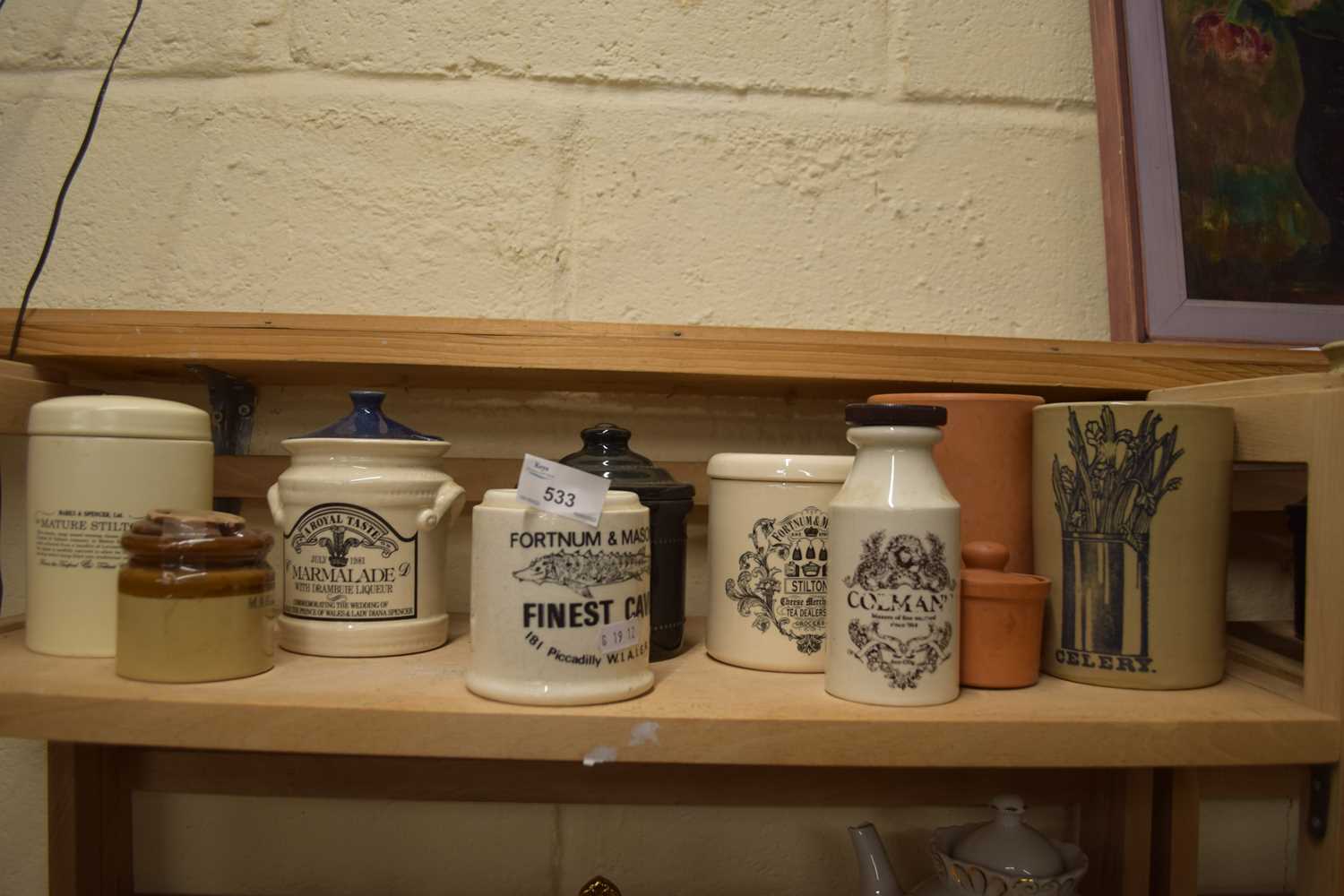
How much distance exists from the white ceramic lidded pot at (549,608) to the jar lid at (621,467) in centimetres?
7

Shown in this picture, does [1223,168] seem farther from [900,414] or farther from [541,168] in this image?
[541,168]

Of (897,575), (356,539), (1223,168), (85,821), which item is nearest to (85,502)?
(356,539)

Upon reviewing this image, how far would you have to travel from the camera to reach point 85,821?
734 millimetres

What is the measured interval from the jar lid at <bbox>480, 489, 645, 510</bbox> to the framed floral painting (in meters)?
0.53

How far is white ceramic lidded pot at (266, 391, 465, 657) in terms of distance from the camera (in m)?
0.61

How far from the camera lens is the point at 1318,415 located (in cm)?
53

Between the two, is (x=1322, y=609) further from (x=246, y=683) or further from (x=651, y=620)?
(x=246, y=683)

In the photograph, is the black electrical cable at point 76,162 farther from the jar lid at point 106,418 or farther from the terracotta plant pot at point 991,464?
the terracotta plant pot at point 991,464

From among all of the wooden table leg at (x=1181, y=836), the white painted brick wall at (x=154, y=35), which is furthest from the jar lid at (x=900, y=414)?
the white painted brick wall at (x=154, y=35)

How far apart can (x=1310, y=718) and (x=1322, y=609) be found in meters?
0.07

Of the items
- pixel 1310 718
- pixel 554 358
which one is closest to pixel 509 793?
pixel 554 358

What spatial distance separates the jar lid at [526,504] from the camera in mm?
528

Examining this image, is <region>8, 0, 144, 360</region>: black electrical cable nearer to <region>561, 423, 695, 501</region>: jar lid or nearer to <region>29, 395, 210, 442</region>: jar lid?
<region>29, 395, 210, 442</region>: jar lid

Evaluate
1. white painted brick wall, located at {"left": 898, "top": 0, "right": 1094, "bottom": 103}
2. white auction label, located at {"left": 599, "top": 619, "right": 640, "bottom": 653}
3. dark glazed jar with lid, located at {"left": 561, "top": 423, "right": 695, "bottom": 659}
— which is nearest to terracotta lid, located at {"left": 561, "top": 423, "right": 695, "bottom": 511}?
dark glazed jar with lid, located at {"left": 561, "top": 423, "right": 695, "bottom": 659}
